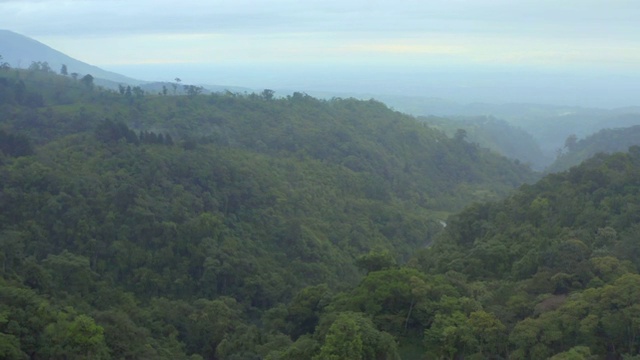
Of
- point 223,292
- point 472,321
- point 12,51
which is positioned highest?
point 12,51

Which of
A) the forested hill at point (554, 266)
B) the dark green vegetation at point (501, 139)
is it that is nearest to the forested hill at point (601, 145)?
the dark green vegetation at point (501, 139)

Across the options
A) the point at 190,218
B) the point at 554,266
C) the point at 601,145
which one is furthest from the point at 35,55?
the point at 554,266

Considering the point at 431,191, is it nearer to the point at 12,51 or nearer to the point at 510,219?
the point at 510,219

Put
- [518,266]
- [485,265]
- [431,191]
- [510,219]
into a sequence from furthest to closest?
1. [431,191]
2. [510,219]
3. [485,265]
4. [518,266]

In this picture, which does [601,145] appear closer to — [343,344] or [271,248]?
[271,248]

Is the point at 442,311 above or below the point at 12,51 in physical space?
below

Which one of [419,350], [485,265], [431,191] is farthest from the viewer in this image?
[431,191]

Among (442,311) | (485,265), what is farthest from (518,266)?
(442,311)

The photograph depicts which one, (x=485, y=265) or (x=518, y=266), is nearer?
(x=518, y=266)
